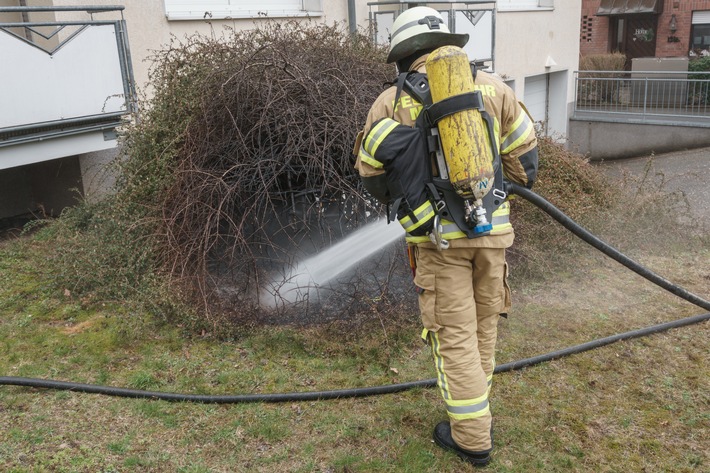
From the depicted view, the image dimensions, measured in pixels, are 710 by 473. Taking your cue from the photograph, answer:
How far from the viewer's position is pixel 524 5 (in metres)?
12.6

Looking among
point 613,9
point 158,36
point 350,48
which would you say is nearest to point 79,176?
point 158,36

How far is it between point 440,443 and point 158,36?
537 centimetres

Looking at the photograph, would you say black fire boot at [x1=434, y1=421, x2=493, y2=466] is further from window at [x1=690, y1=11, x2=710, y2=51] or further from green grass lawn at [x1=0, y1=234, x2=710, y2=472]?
window at [x1=690, y1=11, x2=710, y2=51]

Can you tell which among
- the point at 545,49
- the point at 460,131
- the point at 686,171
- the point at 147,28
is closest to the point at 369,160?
the point at 460,131

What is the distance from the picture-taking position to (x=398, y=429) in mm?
3297

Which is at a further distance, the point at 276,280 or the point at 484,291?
the point at 276,280

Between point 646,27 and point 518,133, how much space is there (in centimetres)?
2257

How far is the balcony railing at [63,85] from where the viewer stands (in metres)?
5.16

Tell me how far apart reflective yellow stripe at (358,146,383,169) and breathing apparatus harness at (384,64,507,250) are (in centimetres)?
4

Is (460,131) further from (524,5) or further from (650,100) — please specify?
(650,100)

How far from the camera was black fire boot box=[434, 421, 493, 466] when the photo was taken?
9.82 feet

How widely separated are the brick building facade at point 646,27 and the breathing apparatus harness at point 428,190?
2137 centimetres

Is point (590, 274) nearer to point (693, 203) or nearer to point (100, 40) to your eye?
point (693, 203)

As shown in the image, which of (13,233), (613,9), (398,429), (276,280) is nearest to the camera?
(398,429)
